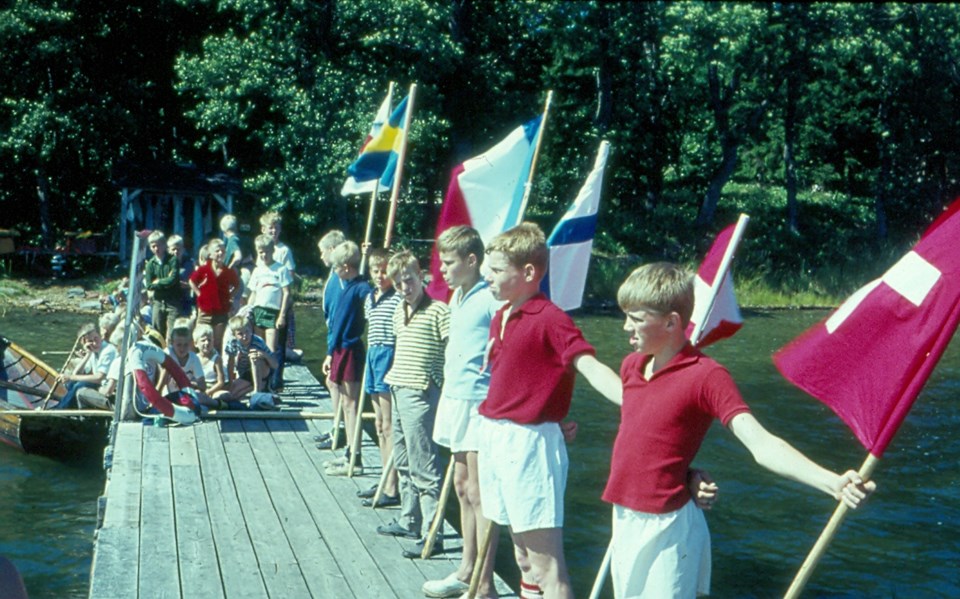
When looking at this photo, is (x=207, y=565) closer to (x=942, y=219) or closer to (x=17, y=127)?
(x=942, y=219)

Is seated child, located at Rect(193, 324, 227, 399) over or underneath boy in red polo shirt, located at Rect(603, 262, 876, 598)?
underneath

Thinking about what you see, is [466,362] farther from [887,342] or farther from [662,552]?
[887,342]

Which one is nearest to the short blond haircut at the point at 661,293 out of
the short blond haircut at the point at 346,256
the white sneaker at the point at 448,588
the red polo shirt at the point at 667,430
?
the red polo shirt at the point at 667,430

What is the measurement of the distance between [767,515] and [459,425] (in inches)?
271

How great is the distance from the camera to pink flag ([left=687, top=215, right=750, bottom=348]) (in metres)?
4.90

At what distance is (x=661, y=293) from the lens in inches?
154

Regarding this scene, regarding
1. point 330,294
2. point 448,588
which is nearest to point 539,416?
point 448,588

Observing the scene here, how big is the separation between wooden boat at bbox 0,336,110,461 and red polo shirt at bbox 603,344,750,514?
8.61m

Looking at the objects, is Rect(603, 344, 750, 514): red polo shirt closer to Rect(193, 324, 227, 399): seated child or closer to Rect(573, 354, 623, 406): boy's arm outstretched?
Rect(573, 354, 623, 406): boy's arm outstretched

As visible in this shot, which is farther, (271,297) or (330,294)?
(271,297)

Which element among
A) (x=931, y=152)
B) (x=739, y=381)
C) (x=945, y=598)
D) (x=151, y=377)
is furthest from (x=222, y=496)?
(x=931, y=152)

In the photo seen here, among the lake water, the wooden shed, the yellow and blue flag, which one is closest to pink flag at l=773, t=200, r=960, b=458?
the lake water

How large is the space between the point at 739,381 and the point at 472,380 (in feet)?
46.7

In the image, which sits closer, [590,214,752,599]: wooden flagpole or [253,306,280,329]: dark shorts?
[590,214,752,599]: wooden flagpole
